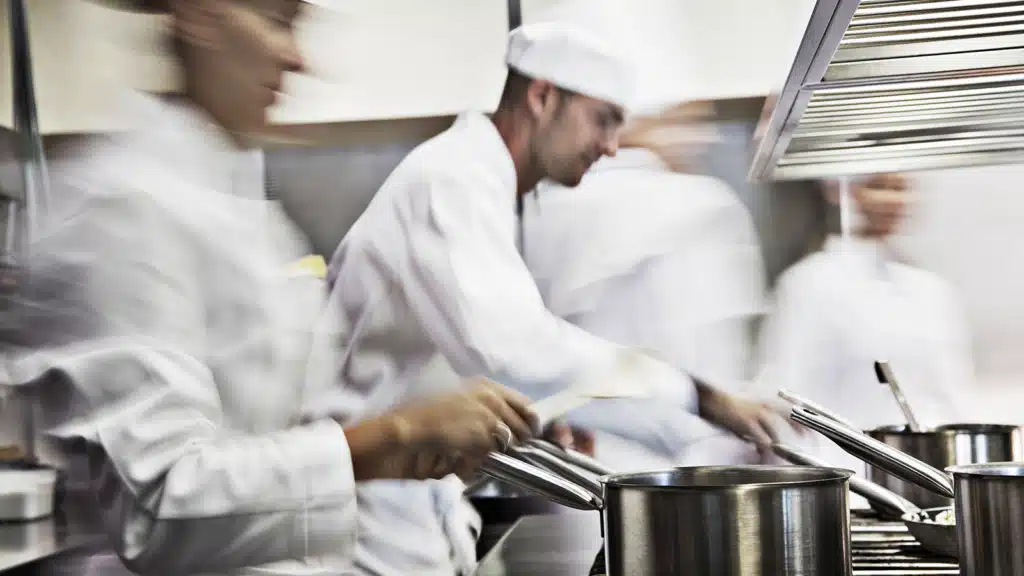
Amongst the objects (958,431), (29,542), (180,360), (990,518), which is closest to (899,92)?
(958,431)

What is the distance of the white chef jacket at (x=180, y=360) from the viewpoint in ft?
2.94

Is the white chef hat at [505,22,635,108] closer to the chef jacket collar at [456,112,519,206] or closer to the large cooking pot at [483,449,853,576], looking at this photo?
the chef jacket collar at [456,112,519,206]

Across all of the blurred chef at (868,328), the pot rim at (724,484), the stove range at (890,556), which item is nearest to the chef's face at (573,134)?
the blurred chef at (868,328)

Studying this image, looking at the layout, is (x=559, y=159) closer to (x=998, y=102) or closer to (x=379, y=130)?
(x=379, y=130)

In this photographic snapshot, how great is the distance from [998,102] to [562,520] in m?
0.89

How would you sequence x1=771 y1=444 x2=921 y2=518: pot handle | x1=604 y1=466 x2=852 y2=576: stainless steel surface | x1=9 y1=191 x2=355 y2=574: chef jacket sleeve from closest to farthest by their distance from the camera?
1. x1=604 y1=466 x2=852 y2=576: stainless steel surface
2. x1=9 y1=191 x2=355 y2=574: chef jacket sleeve
3. x1=771 y1=444 x2=921 y2=518: pot handle

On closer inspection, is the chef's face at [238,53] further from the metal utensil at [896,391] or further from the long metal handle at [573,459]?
the metal utensil at [896,391]

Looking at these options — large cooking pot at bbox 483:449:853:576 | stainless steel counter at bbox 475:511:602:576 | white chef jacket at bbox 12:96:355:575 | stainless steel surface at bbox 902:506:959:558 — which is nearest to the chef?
stainless steel counter at bbox 475:511:602:576

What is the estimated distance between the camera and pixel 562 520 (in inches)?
67.2

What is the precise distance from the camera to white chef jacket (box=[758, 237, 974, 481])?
2.20 metres

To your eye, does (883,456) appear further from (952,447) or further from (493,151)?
(493,151)

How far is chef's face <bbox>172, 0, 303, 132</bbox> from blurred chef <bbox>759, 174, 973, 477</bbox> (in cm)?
145

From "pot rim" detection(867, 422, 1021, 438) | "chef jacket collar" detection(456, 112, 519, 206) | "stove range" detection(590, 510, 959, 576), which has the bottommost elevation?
"stove range" detection(590, 510, 959, 576)

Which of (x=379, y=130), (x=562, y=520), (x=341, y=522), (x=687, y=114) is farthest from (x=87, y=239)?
(x=687, y=114)
